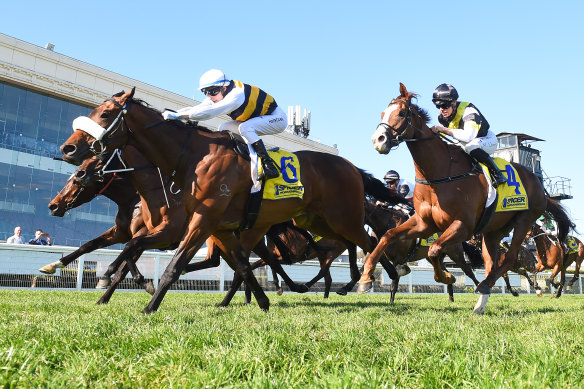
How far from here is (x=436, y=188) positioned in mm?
5566

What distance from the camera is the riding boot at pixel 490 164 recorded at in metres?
5.82

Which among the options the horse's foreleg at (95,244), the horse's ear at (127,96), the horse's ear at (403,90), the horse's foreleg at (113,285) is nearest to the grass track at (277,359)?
the horse's ear at (127,96)

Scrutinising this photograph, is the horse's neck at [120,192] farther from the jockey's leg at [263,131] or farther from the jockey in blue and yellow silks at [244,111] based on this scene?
the jockey's leg at [263,131]

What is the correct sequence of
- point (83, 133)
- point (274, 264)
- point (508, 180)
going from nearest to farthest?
1. point (83, 133)
2. point (508, 180)
3. point (274, 264)

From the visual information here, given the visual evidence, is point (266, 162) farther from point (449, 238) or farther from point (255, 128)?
point (449, 238)

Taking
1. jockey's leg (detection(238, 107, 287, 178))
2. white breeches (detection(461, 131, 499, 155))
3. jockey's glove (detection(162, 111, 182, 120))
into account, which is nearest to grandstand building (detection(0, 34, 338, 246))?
jockey's leg (detection(238, 107, 287, 178))

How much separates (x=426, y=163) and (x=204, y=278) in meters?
8.40

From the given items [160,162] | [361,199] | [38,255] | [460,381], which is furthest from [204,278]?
[460,381]

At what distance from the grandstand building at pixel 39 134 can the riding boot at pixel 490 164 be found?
2173 cm

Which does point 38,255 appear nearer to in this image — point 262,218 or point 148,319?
point 262,218

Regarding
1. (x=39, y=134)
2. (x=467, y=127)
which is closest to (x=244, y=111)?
(x=467, y=127)

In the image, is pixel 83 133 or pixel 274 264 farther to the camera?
pixel 274 264

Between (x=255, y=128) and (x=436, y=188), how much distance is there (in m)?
2.19

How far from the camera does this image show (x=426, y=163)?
5.63 meters
